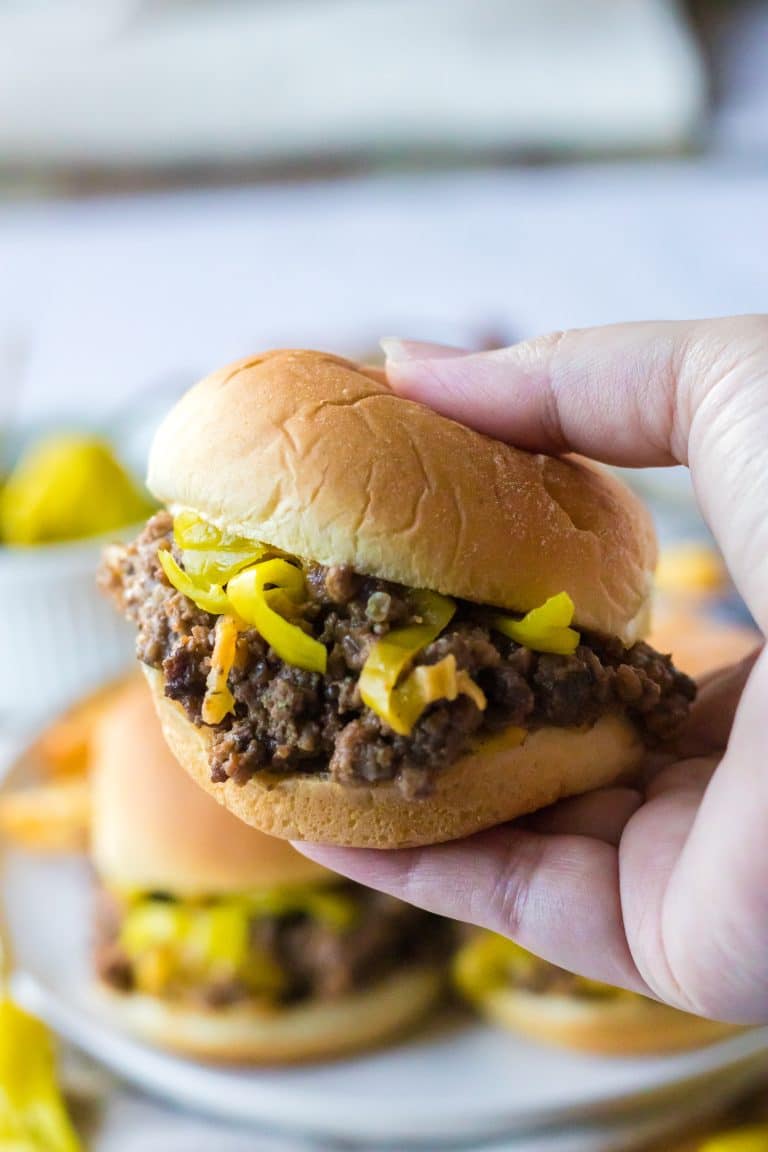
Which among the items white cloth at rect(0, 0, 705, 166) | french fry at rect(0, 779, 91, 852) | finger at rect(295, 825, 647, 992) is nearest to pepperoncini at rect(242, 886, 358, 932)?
french fry at rect(0, 779, 91, 852)

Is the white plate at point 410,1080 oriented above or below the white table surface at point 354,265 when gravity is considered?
below

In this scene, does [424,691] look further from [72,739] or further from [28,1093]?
[72,739]

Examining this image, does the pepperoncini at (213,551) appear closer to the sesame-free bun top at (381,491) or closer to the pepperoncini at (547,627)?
the sesame-free bun top at (381,491)

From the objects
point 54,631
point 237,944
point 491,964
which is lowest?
point 491,964

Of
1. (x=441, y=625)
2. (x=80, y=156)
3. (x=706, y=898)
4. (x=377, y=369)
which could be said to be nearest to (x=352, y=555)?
(x=441, y=625)

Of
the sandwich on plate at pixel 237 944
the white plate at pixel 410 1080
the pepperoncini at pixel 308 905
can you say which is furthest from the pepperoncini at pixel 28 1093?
the pepperoncini at pixel 308 905

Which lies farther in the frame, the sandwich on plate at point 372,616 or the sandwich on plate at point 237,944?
the sandwich on plate at point 237,944

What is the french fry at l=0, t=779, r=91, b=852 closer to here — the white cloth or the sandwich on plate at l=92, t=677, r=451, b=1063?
the sandwich on plate at l=92, t=677, r=451, b=1063

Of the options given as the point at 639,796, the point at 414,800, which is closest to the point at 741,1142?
the point at 639,796
